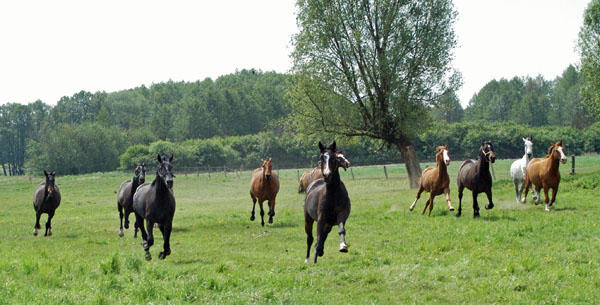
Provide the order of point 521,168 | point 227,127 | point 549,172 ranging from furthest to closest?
point 227,127 → point 521,168 → point 549,172

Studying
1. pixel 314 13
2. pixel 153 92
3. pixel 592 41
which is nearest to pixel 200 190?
pixel 314 13

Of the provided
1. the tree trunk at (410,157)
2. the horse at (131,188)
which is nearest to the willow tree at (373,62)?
the tree trunk at (410,157)

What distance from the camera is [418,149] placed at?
8512 cm

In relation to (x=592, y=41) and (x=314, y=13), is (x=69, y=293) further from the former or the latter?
(x=592, y=41)

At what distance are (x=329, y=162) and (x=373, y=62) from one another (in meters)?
24.6

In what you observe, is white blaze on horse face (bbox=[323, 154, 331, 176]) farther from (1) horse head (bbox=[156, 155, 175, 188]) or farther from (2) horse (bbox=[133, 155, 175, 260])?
(2) horse (bbox=[133, 155, 175, 260])

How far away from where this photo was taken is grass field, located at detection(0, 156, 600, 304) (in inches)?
294

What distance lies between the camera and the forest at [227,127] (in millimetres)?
84625

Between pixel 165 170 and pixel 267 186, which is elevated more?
pixel 165 170

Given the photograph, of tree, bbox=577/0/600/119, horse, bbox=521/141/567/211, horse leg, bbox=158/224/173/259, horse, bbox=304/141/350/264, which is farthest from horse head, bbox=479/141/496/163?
tree, bbox=577/0/600/119

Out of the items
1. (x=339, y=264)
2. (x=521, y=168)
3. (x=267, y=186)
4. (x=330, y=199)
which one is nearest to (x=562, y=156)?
(x=521, y=168)

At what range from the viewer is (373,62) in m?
32.2

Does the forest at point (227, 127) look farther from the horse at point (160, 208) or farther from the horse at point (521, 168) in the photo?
the horse at point (160, 208)

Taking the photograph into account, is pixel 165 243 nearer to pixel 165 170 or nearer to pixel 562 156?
pixel 165 170
